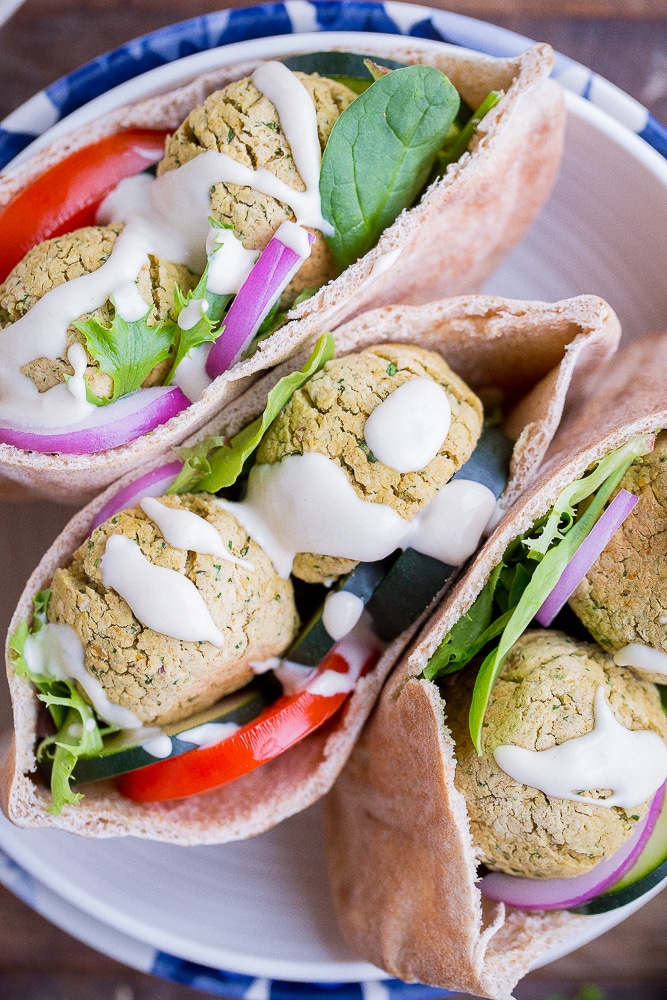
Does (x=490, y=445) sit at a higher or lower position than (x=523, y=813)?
higher

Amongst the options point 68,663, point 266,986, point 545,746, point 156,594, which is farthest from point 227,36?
point 266,986

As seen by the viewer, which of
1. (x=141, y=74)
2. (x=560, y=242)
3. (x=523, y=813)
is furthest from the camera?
(x=560, y=242)

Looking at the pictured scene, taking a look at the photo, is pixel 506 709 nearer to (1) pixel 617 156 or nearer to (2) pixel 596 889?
(2) pixel 596 889

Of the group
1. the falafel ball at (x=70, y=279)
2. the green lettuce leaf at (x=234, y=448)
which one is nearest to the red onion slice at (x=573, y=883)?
the green lettuce leaf at (x=234, y=448)

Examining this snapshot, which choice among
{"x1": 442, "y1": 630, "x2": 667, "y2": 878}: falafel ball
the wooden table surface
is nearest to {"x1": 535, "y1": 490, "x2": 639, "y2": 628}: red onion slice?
{"x1": 442, "y1": 630, "x2": 667, "y2": 878}: falafel ball

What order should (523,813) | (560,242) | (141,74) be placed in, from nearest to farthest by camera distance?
(523,813), (141,74), (560,242)

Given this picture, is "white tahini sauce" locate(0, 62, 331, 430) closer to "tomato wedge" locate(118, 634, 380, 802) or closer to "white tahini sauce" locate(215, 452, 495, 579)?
"white tahini sauce" locate(215, 452, 495, 579)

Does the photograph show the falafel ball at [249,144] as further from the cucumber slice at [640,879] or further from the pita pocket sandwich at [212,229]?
the cucumber slice at [640,879]

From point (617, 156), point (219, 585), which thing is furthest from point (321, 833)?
point (617, 156)
